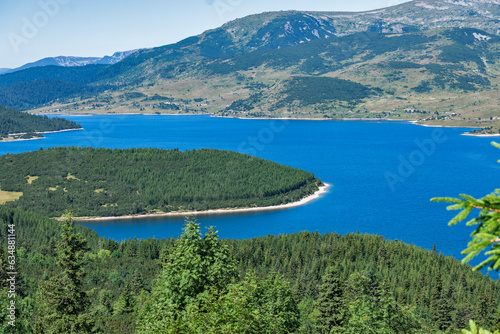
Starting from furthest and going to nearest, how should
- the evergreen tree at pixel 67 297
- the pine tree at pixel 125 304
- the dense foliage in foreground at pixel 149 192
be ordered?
the dense foliage in foreground at pixel 149 192 < the pine tree at pixel 125 304 < the evergreen tree at pixel 67 297

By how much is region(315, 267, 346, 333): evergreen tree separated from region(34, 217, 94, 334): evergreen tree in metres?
23.8

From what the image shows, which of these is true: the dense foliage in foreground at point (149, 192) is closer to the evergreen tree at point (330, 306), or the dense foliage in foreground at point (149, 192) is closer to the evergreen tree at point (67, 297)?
the evergreen tree at point (330, 306)

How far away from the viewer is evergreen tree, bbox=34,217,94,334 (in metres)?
36.8

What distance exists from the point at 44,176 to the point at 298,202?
357 ft

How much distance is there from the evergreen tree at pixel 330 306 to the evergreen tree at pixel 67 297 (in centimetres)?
2382

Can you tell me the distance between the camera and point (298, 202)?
7028 inches

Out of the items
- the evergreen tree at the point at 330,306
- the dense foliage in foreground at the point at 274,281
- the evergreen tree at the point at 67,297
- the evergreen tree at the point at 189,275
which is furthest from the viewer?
the evergreen tree at the point at 330,306

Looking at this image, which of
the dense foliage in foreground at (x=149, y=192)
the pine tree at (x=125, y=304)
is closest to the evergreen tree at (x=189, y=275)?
the pine tree at (x=125, y=304)

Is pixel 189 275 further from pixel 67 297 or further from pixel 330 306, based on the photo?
pixel 330 306

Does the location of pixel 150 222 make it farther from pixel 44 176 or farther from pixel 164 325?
pixel 164 325

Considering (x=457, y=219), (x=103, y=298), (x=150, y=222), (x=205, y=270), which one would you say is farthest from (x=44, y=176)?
(x=457, y=219)

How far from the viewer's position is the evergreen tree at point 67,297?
3681 centimetres

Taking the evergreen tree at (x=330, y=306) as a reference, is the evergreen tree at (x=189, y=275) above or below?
above

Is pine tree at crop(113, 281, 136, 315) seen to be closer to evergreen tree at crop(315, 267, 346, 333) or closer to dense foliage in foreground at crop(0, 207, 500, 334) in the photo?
dense foliage in foreground at crop(0, 207, 500, 334)
